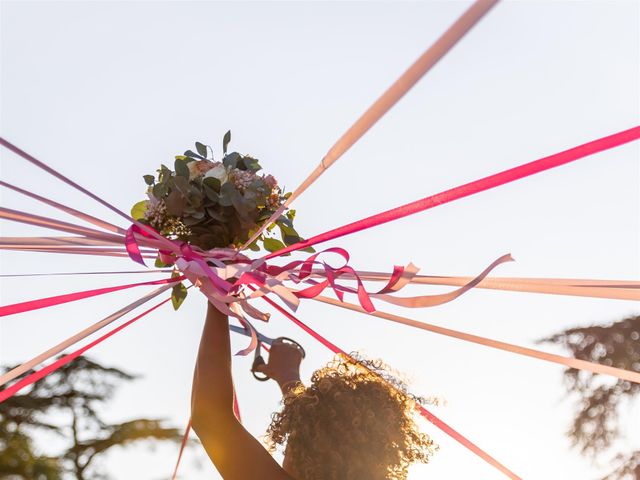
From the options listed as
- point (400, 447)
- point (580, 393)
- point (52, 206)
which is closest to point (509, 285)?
point (400, 447)

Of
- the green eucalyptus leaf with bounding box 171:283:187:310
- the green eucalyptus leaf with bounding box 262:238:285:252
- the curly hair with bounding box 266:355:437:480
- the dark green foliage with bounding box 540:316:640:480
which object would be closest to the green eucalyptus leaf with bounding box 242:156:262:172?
the green eucalyptus leaf with bounding box 262:238:285:252

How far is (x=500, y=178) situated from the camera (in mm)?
2990

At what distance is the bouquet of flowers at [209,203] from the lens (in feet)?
12.2

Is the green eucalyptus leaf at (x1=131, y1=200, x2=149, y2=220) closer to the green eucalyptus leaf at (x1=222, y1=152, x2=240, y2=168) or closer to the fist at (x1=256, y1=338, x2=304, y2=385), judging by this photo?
the green eucalyptus leaf at (x1=222, y1=152, x2=240, y2=168)

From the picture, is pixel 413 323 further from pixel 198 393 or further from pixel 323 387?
pixel 198 393

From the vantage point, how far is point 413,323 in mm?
3979

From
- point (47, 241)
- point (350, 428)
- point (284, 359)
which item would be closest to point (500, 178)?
point (350, 428)

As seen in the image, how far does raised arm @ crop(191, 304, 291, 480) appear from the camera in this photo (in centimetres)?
293

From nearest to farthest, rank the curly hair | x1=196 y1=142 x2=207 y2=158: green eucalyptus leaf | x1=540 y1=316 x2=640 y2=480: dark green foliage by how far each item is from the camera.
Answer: the curly hair, x1=196 y1=142 x2=207 y2=158: green eucalyptus leaf, x1=540 y1=316 x2=640 y2=480: dark green foliage

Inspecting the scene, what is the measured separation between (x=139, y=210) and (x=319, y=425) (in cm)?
143

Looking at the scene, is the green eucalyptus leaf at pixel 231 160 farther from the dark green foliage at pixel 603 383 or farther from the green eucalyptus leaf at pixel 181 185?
the dark green foliage at pixel 603 383

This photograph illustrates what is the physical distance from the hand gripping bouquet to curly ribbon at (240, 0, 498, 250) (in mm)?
942

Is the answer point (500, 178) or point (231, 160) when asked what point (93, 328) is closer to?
point (231, 160)

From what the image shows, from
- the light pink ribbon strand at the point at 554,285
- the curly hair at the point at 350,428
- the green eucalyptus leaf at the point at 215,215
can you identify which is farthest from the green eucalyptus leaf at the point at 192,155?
the curly hair at the point at 350,428
